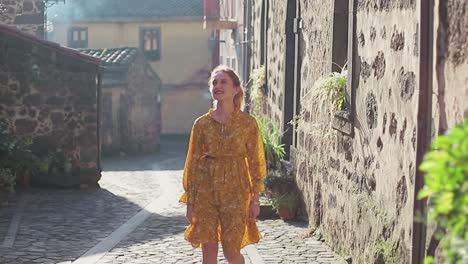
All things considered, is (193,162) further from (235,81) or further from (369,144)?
(369,144)

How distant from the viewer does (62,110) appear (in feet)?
53.7

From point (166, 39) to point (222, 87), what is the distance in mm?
36177

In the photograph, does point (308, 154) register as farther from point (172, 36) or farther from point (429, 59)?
point (172, 36)

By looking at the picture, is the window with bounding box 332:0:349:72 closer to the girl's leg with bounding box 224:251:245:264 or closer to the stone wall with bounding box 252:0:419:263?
the stone wall with bounding box 252:0:419:263

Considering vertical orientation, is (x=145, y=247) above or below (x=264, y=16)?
below

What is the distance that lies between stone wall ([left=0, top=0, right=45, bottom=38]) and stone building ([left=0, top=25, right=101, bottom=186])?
17.5ft

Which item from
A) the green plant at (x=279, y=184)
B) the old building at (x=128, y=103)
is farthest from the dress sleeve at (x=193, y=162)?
the old building at (x=128, y=103)

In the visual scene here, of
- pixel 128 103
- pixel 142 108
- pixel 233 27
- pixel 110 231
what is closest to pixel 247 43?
pixel 233 27

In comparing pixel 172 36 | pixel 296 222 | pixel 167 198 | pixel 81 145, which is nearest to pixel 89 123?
pixel 81 145

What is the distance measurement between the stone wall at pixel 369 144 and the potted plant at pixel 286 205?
24cm

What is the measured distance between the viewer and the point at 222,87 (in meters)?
6.17

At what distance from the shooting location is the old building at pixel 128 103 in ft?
104

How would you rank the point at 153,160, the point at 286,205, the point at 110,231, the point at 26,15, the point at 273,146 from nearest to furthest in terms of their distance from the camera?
the point at 110,231
the point at 286,205
the point at 273,146
the point at 26,15
the point at 153,160

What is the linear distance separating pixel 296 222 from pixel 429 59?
18.6ft
